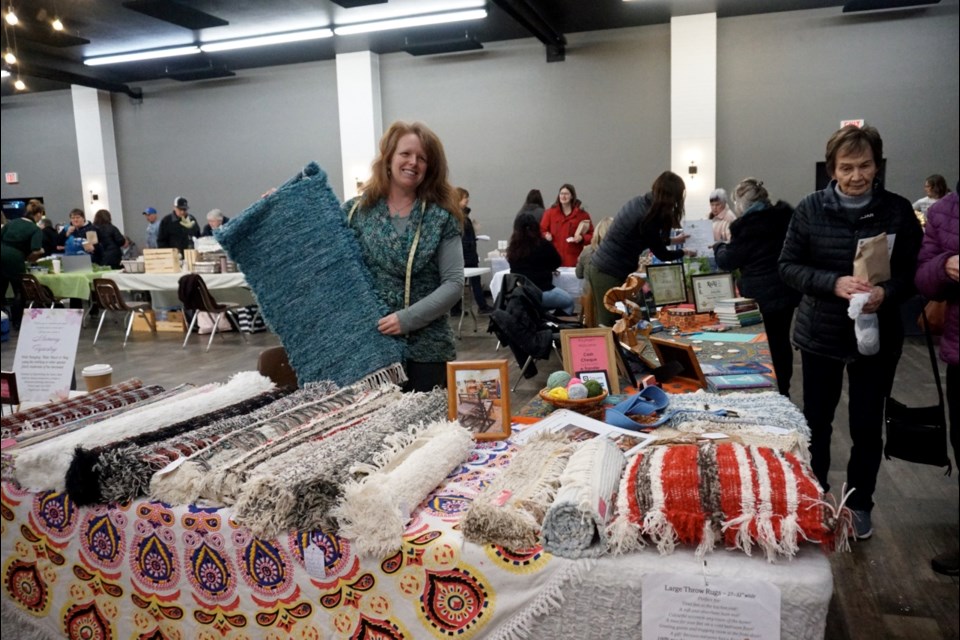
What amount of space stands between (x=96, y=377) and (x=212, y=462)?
74 cm

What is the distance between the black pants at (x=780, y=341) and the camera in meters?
3.51

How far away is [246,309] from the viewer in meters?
7.46

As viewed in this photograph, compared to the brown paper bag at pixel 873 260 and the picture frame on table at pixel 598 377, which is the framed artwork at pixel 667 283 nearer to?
the brown paper bag at pixel 873 260

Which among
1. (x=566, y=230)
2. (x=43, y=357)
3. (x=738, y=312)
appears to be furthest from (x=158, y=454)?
(x=566, y=230)

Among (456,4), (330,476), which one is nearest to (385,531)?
(330,476)

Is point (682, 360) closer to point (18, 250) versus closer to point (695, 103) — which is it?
point (18, 250)

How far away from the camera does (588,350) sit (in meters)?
2.16

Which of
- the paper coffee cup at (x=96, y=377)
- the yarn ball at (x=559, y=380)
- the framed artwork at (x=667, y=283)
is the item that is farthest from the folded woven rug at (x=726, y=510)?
the framed artwork at (x=667, y=283)

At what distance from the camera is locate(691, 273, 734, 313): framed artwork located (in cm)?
359

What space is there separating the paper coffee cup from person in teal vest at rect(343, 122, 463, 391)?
72cm

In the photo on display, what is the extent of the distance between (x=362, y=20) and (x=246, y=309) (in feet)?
10.5

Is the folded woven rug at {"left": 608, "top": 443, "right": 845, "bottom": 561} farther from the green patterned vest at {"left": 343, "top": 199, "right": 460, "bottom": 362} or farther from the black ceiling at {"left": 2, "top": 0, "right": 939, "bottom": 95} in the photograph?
the black ceiling at {"left": 2, "top": 0, "right": 939, "bottom": 95}

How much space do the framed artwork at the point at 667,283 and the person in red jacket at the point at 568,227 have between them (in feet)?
14.0

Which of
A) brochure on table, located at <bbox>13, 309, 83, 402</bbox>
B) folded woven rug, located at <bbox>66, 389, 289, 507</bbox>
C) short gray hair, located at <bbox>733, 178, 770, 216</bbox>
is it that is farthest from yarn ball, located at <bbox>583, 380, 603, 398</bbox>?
short gray hair, located at <bbox>733, 178, 770, 216</bbox>
